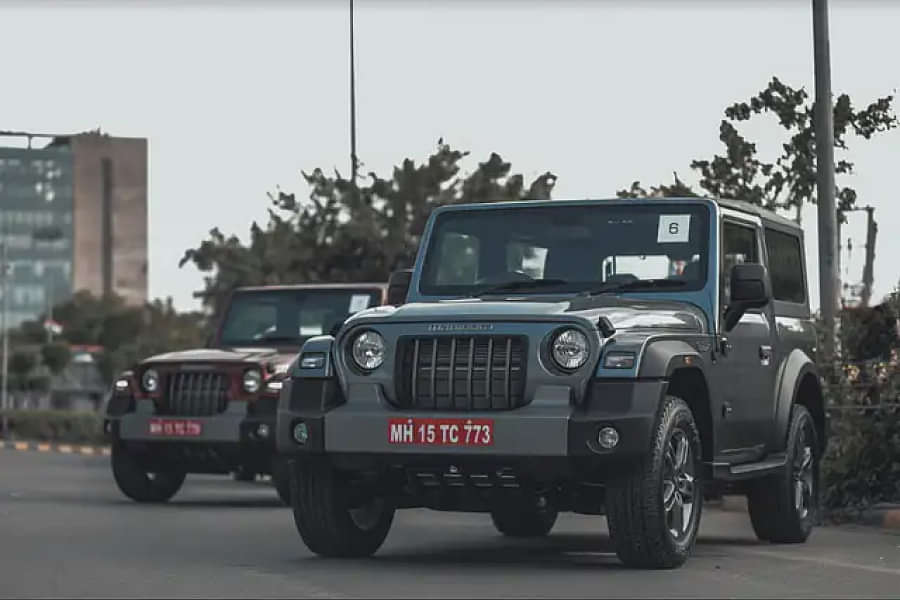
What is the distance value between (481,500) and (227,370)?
22.2ft

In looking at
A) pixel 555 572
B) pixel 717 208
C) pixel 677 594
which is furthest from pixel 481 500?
pixel 717 208

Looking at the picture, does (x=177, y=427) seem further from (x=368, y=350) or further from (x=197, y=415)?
(x=368, y=350)

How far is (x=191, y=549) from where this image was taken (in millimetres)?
12617

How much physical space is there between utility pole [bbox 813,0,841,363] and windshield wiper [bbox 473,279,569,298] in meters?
7.35

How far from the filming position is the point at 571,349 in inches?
429

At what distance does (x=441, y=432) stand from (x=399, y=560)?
1.32m

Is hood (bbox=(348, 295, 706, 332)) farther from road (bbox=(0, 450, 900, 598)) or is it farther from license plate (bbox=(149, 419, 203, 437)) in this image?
license plate (bbox=(149, 419, 203, 437))

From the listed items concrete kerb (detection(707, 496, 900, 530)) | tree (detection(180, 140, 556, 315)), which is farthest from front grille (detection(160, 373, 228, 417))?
tree (detection(180, 140, 556, 315))

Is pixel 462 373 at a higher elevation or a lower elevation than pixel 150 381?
higher

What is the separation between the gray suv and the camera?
1080 cm

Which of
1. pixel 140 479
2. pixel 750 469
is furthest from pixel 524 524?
pixel 140 479

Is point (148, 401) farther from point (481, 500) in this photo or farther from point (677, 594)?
point (677, 594)

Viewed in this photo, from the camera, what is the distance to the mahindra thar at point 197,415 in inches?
691

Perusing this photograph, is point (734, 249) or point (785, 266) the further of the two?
point (785, 266)
